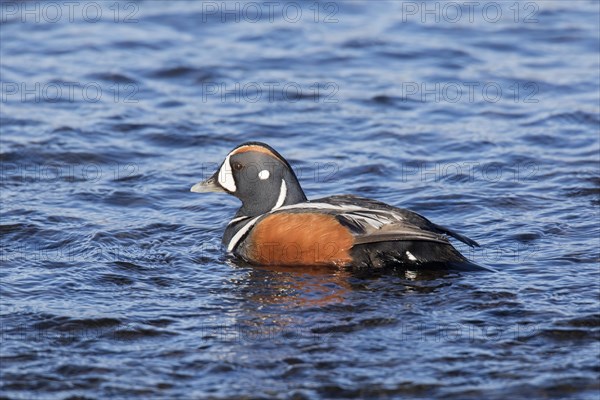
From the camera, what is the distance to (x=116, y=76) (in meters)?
16.1

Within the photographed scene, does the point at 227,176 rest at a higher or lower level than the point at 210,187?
higher

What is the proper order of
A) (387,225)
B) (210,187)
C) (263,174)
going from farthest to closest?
(210,187) → (263,174) → (387,225)

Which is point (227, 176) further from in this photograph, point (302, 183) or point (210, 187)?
point (302, 183)

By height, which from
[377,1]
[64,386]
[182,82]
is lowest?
[64,386]

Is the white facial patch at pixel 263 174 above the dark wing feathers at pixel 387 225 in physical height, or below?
above

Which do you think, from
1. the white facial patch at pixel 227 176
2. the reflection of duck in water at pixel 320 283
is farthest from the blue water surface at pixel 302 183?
the white facial patch at pixel 227 176

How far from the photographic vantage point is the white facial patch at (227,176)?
415 inches

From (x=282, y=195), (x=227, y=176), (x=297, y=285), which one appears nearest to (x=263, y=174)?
(x=282, y=195)

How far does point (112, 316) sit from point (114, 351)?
0.66 meters

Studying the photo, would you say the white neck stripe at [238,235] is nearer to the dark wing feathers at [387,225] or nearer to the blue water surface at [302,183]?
the blue water surface at [302,183]

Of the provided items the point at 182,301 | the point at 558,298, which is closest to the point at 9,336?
the point at 182,301

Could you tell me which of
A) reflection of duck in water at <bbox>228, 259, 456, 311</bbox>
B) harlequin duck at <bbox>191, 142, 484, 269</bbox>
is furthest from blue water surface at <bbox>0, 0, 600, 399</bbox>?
harlequin duck at <bbox>191, 142, 484, 269</bbox>

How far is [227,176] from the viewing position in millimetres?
10586

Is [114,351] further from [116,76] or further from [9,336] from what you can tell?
[116,76]
